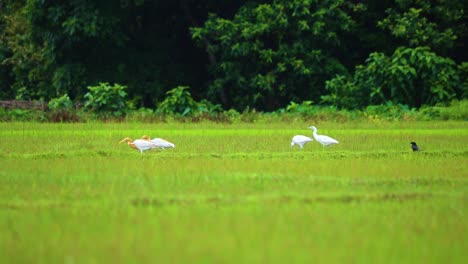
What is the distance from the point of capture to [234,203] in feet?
22.7

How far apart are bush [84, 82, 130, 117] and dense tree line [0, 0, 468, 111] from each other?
3160 mm

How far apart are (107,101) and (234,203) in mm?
13923

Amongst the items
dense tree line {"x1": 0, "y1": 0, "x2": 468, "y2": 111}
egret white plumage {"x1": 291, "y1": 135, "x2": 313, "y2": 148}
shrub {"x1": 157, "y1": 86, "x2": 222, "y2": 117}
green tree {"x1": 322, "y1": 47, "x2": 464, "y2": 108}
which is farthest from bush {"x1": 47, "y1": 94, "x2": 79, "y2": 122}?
egret white plumage {"x1": 291, "y1": 135, "x2": 313, "y2": 148}

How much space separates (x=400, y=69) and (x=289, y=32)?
443 centimetres

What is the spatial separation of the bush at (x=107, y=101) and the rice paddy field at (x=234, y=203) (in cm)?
738

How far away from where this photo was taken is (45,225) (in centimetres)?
593

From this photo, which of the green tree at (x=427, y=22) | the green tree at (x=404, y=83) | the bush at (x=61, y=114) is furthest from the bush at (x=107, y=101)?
the green tree at (x=427, y=22)

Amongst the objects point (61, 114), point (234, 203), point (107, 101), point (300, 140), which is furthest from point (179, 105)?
point (234, 203)

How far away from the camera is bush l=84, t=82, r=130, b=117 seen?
20297mm

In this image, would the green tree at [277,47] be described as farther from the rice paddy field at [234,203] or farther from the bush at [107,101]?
the rice paddy field at [234,203]

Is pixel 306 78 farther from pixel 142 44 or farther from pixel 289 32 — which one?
pixel 142 44

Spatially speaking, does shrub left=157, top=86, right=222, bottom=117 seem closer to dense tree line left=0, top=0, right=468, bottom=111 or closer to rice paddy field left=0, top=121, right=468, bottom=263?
dense tree line left=0, top=0, right=468, bottom=111

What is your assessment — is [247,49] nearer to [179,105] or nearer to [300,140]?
[179,105]

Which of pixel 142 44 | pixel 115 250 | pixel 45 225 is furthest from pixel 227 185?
pixel 142 44
